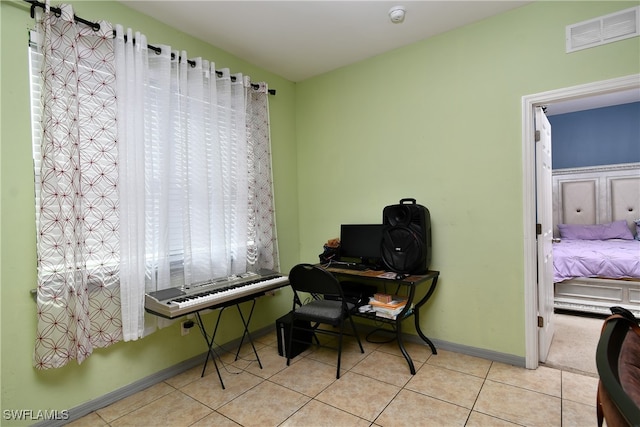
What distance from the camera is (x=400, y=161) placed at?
2926 millimetres

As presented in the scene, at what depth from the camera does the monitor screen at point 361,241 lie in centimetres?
295

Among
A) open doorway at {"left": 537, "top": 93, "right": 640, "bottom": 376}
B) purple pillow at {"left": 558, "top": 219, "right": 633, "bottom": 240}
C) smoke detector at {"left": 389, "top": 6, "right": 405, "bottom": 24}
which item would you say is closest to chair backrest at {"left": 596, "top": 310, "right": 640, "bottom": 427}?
smoke detector at {"left": 389, "top": 6, "right": 405, "bottom": 24}

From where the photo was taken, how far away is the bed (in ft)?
10.9

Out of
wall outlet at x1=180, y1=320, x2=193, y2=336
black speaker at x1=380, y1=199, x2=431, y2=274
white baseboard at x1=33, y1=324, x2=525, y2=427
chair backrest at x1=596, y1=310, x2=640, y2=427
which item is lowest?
white baseboard at x1=33, y1=324, x2=525, y2=427

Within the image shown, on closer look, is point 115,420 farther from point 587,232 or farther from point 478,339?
point 587,232

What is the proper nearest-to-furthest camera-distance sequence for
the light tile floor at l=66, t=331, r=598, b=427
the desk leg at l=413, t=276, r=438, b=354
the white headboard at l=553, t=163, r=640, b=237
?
1. the light tile floor at l=66, t=331, r=598, b=427
2. the desk leg at l=413, t=276, r=438, b=354
3. the white headboard at l=553, t=163, r=640, b=237

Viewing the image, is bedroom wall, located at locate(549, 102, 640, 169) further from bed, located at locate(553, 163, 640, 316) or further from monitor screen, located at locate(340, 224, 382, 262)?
monitor screen, located at locate(340, 224, 382, 262)

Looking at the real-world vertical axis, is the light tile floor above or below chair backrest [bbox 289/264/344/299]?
below

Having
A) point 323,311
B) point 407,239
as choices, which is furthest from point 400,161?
point 323,311

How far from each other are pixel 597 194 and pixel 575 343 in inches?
125

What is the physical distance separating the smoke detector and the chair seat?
7.18 ft

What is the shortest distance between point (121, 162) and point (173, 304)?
97cm

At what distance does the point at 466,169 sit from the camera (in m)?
2.60

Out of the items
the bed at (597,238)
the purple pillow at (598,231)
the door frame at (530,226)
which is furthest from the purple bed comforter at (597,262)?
the door frame at (530,226)
